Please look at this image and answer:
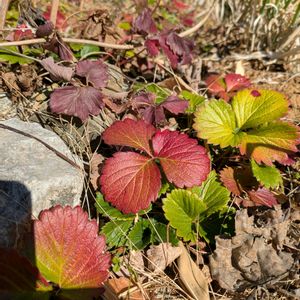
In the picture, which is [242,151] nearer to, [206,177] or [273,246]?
[206,177]

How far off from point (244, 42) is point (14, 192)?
1872 millimetres

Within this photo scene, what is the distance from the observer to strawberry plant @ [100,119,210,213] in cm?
137

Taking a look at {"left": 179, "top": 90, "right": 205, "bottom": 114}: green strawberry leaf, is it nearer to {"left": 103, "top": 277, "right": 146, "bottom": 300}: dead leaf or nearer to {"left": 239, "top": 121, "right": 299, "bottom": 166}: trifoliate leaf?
{"left": 239, "top": 121, "right": 299, "bottom": 166}: trifoliate leaf

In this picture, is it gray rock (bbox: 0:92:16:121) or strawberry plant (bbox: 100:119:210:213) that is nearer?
strawberry plant (bbox: 100:119:210:213)

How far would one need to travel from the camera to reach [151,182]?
1.39 meters

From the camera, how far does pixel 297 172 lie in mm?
1691

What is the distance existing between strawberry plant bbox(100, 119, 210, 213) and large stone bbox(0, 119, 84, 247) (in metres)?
0.13

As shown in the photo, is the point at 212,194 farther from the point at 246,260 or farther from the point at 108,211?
the point at 108,211

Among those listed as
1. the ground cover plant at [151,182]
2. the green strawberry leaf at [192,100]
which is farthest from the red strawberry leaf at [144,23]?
the green strawberry leaf at [192,100]

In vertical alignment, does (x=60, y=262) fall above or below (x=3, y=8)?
below

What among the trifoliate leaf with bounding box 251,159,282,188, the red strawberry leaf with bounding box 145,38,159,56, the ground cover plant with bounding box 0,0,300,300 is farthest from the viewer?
the red strawberry leaf with bounding box 145,38,159,56

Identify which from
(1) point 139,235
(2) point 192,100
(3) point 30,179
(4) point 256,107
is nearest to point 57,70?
(3) point 30,179

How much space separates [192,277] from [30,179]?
2.03ft

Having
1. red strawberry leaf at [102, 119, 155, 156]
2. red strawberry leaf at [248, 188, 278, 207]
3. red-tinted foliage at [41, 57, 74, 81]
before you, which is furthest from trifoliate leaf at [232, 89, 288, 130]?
red-tinted foliage at [41, 57, 74, 81]
